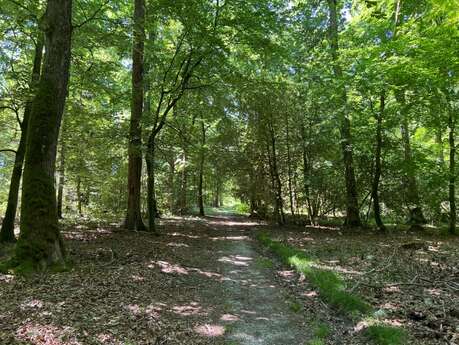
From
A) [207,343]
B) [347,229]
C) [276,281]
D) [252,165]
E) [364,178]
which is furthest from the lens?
[252,165]

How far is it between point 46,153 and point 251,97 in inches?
390

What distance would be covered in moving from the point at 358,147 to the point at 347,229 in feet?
12.2

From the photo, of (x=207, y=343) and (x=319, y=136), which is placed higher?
(x=319, y=136)

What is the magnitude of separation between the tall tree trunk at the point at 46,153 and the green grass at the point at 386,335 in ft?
18.4

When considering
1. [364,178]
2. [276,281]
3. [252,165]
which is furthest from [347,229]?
[276,281]

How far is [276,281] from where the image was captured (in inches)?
304

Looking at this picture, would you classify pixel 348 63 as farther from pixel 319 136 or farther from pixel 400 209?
pixel 400 209

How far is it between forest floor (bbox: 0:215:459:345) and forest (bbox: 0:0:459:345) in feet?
0.15

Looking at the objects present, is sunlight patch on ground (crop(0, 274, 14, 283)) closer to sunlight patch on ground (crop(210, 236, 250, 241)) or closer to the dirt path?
the dirt path

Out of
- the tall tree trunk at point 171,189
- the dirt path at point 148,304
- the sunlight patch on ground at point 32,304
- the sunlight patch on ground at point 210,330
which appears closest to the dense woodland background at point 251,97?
the tall tree trunk at point 171,189

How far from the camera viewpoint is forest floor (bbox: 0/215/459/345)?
180 inches

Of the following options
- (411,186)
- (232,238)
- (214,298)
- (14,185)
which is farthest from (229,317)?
(411,186)

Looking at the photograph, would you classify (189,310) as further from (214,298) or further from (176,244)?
(176,244)

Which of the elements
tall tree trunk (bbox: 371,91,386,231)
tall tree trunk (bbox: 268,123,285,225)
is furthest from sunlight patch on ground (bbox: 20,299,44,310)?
tall tree trunk (bbox: 268,123,285,225)
